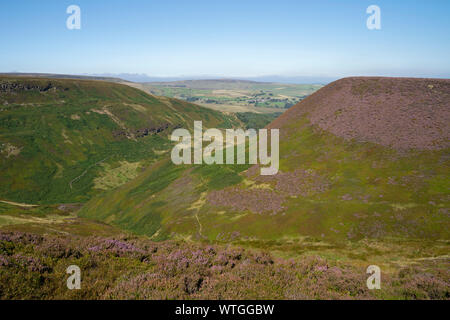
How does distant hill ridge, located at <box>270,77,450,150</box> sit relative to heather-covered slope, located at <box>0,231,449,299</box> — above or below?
above

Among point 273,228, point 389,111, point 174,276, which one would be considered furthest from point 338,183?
point 174,276

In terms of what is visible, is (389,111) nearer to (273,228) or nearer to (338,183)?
(338,183)

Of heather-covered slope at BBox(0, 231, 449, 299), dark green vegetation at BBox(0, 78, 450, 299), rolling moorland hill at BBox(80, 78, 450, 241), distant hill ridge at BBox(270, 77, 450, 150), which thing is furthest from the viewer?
distant hill ridge at BBox(270, 77, 450, 150)

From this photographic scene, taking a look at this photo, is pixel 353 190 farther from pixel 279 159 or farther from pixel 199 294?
pixel 199 294

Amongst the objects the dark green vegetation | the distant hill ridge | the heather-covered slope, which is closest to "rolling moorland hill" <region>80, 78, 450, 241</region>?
the distant hill ridge

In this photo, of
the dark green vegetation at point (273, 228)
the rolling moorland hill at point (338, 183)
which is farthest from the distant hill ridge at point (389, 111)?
the dark green vegetation at point (273, 228)

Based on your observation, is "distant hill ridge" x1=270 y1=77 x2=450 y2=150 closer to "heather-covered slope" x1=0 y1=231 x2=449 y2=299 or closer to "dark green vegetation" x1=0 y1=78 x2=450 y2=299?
"dark green vegetation" x1=0 y1=78 x2=450 y2=299
